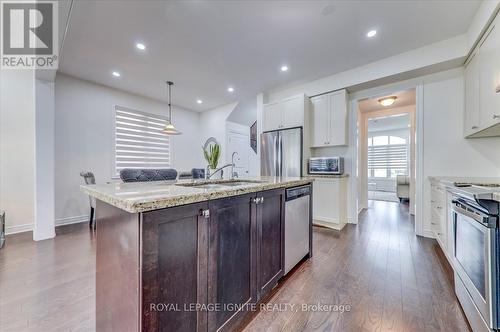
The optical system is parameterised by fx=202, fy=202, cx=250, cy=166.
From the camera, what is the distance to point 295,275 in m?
2.07

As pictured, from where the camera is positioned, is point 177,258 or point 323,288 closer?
point 177,258

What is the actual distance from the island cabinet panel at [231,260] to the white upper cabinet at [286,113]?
9.22 feet

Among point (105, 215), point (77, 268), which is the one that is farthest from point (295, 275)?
point (77, 268)

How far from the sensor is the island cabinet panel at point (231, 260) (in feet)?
3.86

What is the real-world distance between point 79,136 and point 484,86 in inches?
242

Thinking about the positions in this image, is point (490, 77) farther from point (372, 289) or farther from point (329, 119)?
point (372, 289)

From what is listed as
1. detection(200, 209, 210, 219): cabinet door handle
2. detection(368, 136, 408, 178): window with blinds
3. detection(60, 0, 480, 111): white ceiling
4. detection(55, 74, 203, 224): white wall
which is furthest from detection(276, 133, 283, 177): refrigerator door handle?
detection(368, 136, 408, 178): window with blinds

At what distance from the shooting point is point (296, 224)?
6.94 ft

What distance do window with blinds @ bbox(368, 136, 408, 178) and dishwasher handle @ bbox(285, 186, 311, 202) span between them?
7.47 meters

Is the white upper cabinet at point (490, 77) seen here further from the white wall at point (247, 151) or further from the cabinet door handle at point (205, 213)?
the white wall at point (247, 151)

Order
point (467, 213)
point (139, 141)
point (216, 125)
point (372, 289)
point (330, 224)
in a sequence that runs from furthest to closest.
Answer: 1. point (216, 125)
2. point (139, 141)
3. point (330, 224)
4. point (372, 289)
5. point (467, 213)

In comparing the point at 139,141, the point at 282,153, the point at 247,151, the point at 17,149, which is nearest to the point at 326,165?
the point at 282,153

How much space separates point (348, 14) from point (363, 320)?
292cm

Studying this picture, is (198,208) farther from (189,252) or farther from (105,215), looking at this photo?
(105,215)
